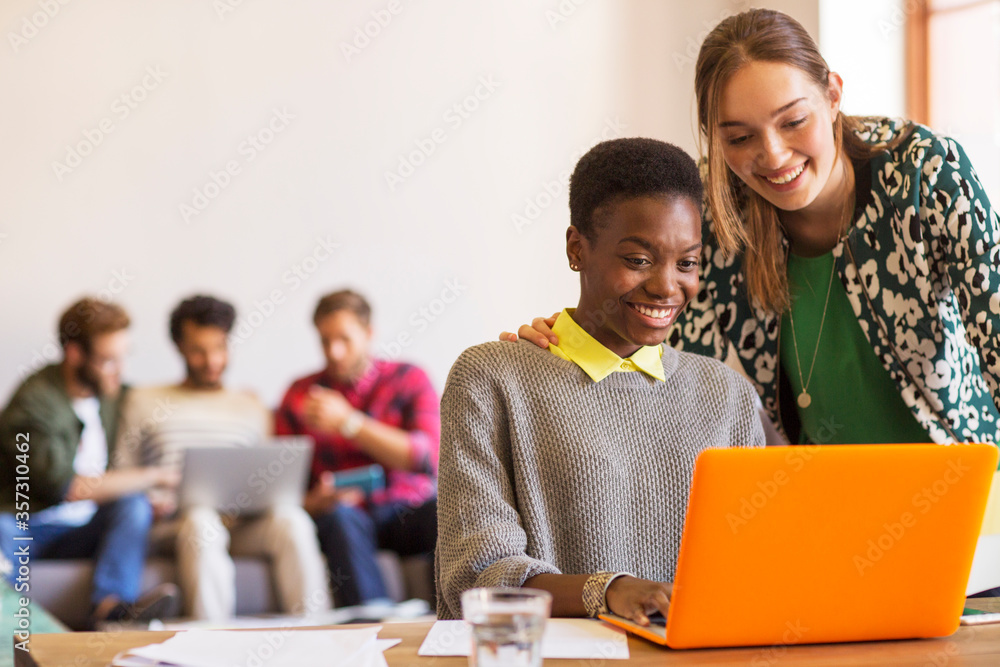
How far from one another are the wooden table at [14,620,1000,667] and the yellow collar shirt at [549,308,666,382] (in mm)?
402

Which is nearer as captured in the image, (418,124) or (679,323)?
(679,323)

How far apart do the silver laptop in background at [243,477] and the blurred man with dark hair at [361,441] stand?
6.1 inches

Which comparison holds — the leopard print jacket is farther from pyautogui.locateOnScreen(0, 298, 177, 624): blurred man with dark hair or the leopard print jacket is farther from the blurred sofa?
pyautogui.locateOnScreen(0, 298, 177, 624): blurred man with dark hair

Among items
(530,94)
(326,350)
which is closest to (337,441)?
(326,350)

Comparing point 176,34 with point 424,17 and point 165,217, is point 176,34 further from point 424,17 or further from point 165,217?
point 424,17

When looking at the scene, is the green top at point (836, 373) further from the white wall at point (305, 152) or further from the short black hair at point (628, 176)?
the white wall at point (305, 152)

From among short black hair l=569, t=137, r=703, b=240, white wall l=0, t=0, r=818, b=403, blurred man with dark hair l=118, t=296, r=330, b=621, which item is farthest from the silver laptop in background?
short black hair l=569, t=137, r=703, b=240

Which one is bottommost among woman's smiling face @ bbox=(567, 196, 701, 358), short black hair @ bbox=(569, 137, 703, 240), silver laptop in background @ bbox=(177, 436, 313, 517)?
silver laptop in background @ bbox=(177, 436, 313, 517)

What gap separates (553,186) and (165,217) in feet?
5.04

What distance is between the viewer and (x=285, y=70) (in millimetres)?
3777

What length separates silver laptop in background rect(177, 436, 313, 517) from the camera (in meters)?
3.21

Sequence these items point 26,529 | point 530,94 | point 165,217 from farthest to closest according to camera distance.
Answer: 1. point 530,94
2. point 165,217
3. point 26,529

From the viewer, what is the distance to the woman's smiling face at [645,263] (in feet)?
3.75

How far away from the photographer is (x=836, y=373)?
4.74 feet
